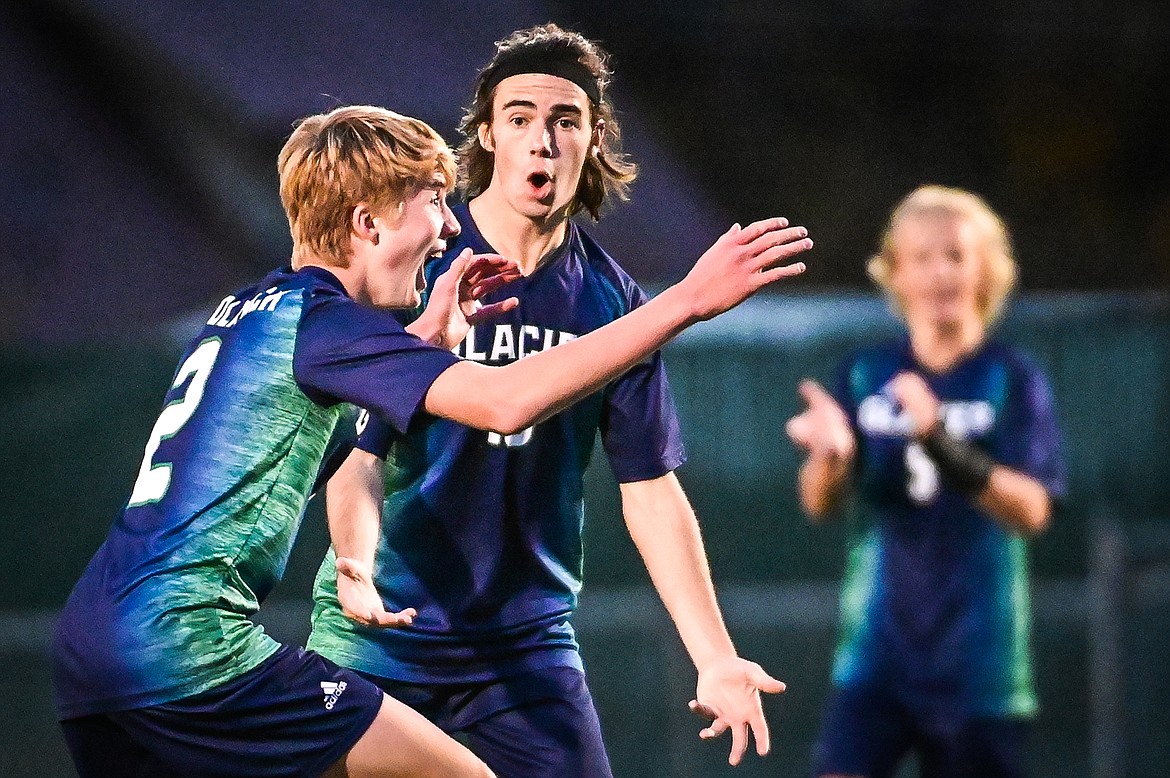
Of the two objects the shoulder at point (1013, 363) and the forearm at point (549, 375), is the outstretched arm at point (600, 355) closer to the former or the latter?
the forearm at point (549, 375)

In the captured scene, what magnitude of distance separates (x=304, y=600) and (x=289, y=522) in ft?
11.9

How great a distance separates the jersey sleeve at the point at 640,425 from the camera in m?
3.17

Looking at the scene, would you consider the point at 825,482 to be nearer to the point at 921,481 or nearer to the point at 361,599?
the point at 921,481

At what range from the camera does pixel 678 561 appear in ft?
10.1

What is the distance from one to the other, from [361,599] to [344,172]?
0.70 metres

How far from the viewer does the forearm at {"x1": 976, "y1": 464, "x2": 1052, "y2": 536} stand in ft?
13.6

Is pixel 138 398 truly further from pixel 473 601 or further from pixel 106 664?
pixel 106 664

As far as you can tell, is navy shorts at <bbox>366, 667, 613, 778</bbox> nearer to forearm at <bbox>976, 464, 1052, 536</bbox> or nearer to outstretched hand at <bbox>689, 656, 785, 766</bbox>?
outstretched hand at <bbox>689, 656, 785, 766</bbox>

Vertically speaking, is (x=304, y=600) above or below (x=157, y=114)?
below

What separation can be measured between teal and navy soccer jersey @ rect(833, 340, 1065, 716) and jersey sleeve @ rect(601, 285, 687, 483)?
47.9 inches

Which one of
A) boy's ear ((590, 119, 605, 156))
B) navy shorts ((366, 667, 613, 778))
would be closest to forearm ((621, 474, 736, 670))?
navy shorts ((366, 667, 613, 778))

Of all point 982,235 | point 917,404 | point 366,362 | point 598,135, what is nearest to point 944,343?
point 982,235

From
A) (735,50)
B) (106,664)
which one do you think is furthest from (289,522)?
(735,50)

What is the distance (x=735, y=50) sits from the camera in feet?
31.7
